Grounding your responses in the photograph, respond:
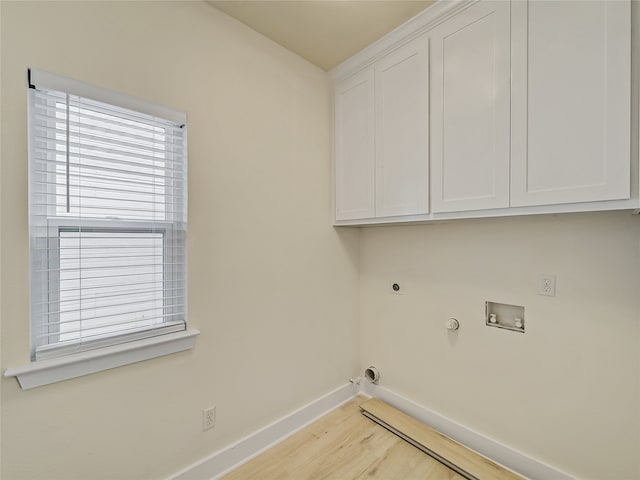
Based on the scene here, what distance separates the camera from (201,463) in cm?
148

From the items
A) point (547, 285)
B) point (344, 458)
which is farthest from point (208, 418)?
point (547, 285)

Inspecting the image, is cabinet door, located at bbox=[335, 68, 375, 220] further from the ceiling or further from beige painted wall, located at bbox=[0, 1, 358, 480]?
the ceiling

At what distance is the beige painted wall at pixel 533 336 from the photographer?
A: 1270 mm

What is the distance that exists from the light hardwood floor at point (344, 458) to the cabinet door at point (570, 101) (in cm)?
152

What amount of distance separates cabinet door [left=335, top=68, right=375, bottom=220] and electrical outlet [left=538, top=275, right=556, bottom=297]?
3.23 ft

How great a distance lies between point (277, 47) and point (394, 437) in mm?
2636

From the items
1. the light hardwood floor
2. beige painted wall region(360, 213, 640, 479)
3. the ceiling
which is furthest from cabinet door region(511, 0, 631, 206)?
the light hardwood floor


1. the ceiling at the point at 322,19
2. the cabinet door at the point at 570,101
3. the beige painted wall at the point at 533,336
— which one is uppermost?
the ceiling at the point at 322,19

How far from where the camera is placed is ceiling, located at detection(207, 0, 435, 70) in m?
1.52

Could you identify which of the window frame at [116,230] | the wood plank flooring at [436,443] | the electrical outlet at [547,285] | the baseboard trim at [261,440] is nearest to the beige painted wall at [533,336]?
the electrical outlet at [547,285]

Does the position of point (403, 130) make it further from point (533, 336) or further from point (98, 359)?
point (98, 359)

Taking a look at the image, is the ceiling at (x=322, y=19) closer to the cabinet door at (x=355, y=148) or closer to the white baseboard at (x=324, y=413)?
the cabinet door at (x=355, y=148)

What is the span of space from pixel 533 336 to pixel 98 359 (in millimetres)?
2100

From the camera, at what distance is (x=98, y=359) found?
3.86 ft
